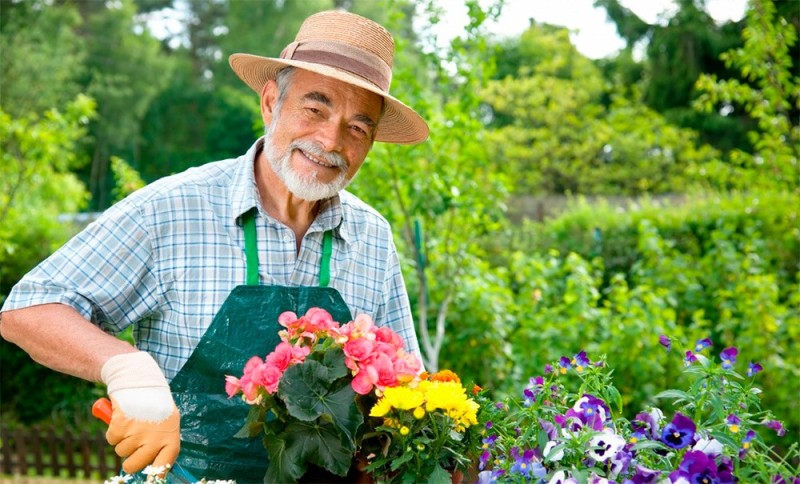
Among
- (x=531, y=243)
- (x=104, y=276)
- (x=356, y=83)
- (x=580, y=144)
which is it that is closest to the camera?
(x=104, y=276)

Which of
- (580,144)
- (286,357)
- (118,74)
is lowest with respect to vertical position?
(118,74)

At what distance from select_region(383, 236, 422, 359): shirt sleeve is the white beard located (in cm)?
32

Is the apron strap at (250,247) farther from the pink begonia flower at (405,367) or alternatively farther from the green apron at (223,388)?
the pink begonia flower at (405,367)

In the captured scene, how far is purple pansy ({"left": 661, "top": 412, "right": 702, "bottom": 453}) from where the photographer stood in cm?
132

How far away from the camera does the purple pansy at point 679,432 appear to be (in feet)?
4.32

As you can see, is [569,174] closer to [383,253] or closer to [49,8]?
[49,8]

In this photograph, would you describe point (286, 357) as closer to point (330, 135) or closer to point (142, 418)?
point (142, 418)

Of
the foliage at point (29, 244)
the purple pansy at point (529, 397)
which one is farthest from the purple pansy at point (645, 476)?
the foliage at point (29, 244)

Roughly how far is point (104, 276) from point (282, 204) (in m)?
0.48

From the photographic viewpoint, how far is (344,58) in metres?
2.09

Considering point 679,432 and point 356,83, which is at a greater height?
point 356,83

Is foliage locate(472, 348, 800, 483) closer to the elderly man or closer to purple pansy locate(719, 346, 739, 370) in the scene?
purple pansy locate(719, 346, 739, 370)

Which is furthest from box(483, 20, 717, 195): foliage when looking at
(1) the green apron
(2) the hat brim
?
(1) the green apron

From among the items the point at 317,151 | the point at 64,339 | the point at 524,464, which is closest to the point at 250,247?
the point at 317,151
